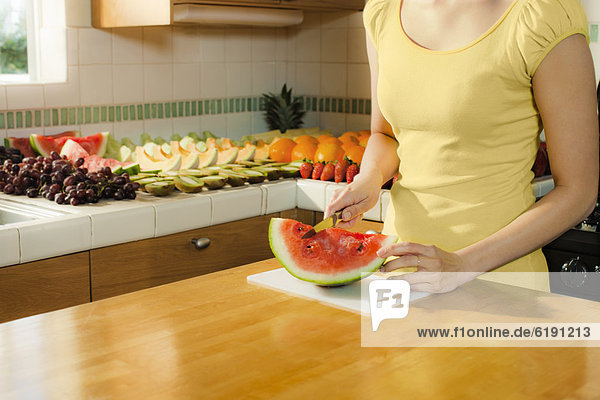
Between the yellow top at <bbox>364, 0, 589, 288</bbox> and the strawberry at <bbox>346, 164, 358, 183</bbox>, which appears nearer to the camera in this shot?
the yellow top at <bbox>364, 0, 589, 288</bbox>

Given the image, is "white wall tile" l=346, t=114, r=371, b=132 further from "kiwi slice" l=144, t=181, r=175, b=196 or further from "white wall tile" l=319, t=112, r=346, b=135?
"kiwi slice" l=144, t=181, r=175, b=196

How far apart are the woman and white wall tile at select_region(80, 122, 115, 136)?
6.67 ft

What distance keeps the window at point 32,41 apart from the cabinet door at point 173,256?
1.14m

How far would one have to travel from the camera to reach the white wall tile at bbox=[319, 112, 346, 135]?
3.96 m

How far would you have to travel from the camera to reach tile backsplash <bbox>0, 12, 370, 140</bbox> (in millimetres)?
3166

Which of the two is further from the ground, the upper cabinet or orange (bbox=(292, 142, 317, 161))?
the upper cabinet

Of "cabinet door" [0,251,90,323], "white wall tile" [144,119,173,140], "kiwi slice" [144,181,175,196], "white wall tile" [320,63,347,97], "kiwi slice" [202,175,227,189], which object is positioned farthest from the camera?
"white wall tile" [320,63,347,97]

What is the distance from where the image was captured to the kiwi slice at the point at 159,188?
250 cm

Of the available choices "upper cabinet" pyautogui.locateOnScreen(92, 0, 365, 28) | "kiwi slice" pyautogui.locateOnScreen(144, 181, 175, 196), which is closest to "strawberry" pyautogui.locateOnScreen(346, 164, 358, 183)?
"kiwi slice" pyautogui.locateOnScreen(144, 181, 175, 196)

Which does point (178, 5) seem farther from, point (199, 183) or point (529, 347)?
point (529, 347)

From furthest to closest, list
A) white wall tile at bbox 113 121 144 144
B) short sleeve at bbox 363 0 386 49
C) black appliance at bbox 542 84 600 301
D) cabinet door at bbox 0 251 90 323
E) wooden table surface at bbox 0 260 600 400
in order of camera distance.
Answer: white wall tile at bbox 113 121 144 144 → black appliance at bbox 542 84 600 301 → cabinet door at bbox 0 251 90 323 → short sleeve at bbox 363 0 386 49 → wooden table surface at bbox 0 260 600 400

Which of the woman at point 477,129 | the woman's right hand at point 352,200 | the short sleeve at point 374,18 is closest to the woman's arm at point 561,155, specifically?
the woman at point 477,129

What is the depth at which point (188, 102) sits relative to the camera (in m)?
3.66

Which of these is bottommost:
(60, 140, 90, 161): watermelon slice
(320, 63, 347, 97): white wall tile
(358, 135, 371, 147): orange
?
(60, 140, 90, 161): watermelon slice
